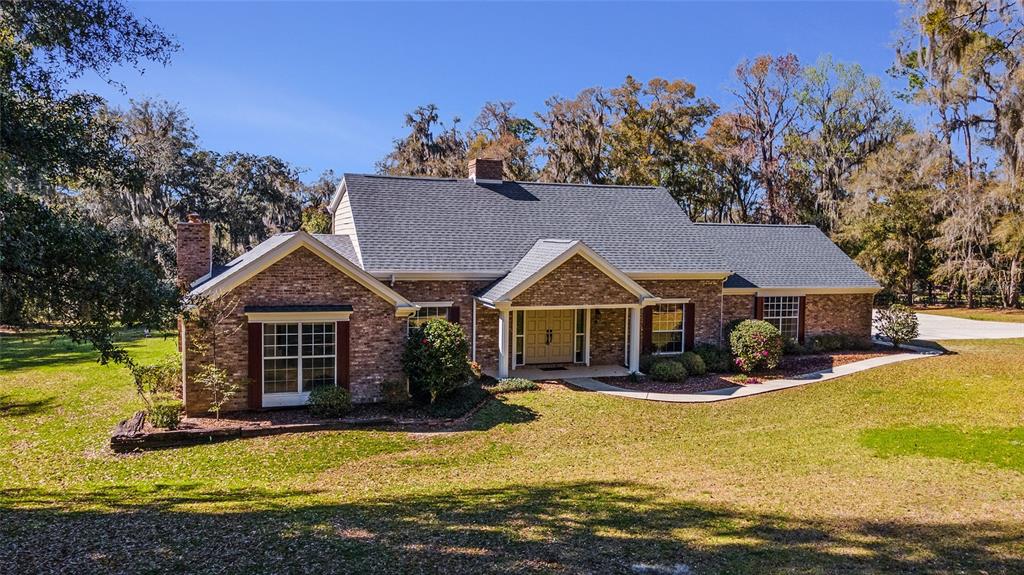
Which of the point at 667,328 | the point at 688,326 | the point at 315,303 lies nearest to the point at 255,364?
the point at 315,303

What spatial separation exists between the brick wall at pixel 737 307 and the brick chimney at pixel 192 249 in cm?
1550

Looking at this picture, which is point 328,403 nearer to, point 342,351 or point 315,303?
point 342,351

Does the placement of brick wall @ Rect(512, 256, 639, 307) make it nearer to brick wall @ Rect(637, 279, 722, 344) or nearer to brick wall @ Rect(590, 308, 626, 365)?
brick wall @ Rect(590, 308, 626, 365)

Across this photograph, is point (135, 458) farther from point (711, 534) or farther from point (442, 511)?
point (711, 534)

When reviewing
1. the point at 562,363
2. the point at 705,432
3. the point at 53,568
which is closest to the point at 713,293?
the point at 562,363

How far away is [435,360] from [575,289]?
15.7 ft

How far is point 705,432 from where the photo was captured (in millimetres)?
13422

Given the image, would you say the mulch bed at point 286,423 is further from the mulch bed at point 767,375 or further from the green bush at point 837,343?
the green bush at point 837,343

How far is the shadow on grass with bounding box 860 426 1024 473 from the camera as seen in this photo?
11109 mm

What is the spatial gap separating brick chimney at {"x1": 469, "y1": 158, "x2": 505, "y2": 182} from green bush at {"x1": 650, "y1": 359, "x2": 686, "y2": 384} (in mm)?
9263

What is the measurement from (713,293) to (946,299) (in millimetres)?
35044

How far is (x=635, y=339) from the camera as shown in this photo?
742 inches

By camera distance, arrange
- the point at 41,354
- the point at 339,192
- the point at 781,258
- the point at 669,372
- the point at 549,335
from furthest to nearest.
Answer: the point at 41,354 → the point at 781,258 → the point at 339,192 → the point at 549,335 → the point at 669,372

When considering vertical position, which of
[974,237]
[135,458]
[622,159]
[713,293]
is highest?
[622,159]
